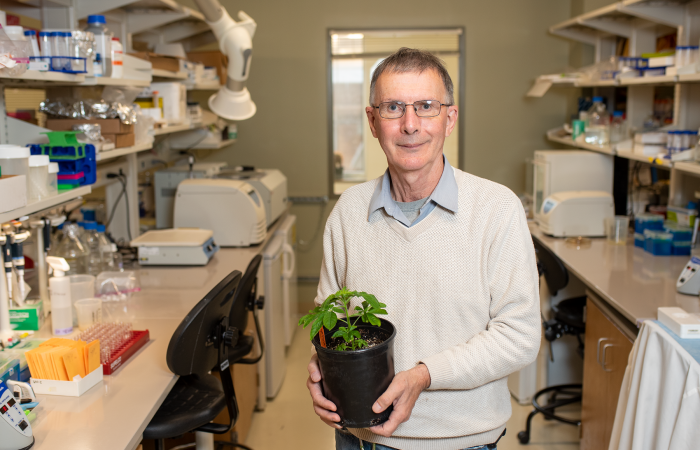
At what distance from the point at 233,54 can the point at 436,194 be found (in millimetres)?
1874

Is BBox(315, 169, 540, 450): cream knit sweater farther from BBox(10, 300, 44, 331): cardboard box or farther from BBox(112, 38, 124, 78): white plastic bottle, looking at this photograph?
BBox(112, 38, 124, 78): white plastic bottle

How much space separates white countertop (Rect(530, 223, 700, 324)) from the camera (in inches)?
84.5

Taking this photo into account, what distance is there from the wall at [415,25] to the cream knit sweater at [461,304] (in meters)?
3.45

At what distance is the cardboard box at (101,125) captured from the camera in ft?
7.50

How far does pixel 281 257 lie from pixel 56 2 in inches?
71.2

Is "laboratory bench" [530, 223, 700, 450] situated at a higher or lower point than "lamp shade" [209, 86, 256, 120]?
lower

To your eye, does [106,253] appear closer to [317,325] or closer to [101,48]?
[101,48]

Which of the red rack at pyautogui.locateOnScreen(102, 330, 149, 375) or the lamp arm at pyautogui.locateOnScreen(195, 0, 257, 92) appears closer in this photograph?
the red rack at pyautogui.locateOnScreen(102, 330, 149, 375)

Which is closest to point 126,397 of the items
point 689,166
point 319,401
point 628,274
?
point 319,401

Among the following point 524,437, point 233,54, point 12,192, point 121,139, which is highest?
point 233,54

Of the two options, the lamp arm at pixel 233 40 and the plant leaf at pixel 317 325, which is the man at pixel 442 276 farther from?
the lamp arm at pixel 233 40

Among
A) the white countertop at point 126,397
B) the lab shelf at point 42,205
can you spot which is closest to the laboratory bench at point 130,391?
the white countertop at point 126,397

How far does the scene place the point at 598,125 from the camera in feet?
12.2

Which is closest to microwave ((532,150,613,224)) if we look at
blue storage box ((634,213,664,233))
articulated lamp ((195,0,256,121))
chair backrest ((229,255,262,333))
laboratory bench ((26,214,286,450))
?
blue storage box ((634,213,664,233))
